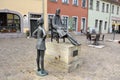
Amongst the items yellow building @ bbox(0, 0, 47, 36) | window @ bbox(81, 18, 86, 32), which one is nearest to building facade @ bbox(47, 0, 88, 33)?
window @ bbox(81, 18, 86, 32)

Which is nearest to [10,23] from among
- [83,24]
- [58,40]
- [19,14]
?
[19,14]

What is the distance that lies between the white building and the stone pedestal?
2127cm

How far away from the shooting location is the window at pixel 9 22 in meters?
17.9

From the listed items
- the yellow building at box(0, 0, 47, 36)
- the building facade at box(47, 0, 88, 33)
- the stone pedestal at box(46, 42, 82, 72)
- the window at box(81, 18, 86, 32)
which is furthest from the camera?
the window at box(81, 18, 86, 32)

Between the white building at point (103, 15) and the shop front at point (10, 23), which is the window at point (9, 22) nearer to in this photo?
the shop front at point (10, 23)

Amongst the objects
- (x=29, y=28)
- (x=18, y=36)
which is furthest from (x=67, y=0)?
(x=18, y=36)

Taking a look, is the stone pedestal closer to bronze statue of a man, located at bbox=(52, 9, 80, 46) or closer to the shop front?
bronze statue of a man, located at bbox=(52, 9, 80, 46)

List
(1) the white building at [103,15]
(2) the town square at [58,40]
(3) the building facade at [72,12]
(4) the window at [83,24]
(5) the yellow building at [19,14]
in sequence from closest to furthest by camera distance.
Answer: (2) the town square at [58,40] → (5) the yellow building at [19,14] → (3) the building facade at [72,12] → (4) the window at [83,24] → (1) the white building at [103,15]

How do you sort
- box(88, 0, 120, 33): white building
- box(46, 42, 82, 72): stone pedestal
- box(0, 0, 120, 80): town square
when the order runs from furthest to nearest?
box(88, 0, 120, 33): white building → box(46, 42, 82, 72): stone pedestal → box(0, 0, 120, 80): town square

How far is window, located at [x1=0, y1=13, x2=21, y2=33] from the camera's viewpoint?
17.9 meters

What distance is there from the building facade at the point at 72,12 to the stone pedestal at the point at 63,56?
13683 mm

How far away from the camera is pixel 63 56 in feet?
Answer: 23.1

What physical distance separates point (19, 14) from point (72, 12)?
8.14m

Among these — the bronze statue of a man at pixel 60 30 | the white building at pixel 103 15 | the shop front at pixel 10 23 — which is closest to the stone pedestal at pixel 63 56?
the bronze statue of a man at pixel 60 30
